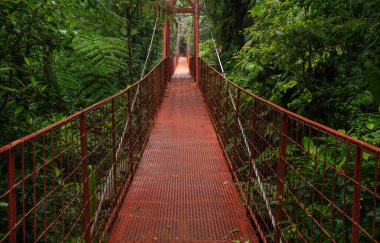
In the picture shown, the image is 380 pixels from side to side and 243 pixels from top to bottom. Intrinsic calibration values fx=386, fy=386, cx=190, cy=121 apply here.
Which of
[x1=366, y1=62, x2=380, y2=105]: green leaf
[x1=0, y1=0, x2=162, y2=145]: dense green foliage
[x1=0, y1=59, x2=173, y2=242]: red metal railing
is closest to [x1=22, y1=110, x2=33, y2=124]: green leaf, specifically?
[x1=0, y1=0, x2=162, y2=145]: dense green foliage

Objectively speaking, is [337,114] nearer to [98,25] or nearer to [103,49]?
[103,49]

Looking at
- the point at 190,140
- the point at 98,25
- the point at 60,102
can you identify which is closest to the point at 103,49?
the point at 98,25

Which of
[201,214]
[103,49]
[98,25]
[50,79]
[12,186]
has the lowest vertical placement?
[201,214]

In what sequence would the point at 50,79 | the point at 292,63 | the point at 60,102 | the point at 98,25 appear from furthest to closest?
the point at 98,25 → the point at 60,102 → the point at 292,63 → the point at 50,79

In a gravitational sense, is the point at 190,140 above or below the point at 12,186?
below

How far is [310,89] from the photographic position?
5.28 metres

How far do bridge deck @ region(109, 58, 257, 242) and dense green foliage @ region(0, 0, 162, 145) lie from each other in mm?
1315

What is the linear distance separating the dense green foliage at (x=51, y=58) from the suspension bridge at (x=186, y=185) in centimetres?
39

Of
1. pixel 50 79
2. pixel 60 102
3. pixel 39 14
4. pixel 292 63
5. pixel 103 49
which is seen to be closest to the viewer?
pixel 39 14

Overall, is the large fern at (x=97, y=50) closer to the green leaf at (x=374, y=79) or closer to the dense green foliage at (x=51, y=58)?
the dense green foliage at (x=51, y=58)

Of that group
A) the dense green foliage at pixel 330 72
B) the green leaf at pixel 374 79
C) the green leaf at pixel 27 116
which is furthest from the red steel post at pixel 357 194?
the green leaf at pixel 27 116

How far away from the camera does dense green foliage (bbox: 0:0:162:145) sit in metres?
3.19

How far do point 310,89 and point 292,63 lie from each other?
441 mm

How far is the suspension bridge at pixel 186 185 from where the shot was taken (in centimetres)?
218
